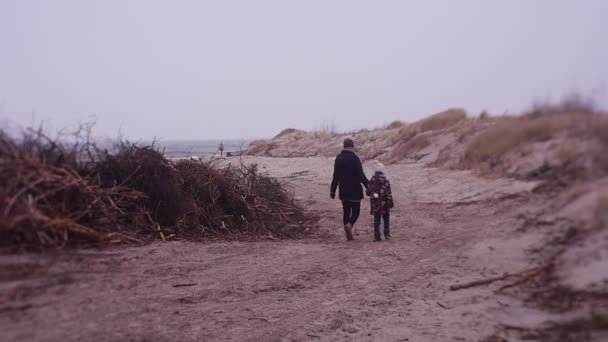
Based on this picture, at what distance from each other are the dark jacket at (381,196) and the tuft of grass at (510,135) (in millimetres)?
3427

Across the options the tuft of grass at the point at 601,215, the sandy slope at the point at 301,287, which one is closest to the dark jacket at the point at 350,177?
the sandy slope at the point at 301,287

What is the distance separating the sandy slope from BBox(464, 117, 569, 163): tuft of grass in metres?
0.29

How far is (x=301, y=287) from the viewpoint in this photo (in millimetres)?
7219

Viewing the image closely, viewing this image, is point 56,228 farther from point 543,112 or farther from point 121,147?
point 543,112

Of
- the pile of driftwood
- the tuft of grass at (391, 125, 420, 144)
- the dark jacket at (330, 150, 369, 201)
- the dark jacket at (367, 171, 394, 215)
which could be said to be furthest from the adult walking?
the tuft of grass at (391, 125, 420, 144)

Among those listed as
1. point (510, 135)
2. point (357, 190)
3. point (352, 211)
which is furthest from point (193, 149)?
point (510, 135)

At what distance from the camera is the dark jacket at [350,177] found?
9.81 m

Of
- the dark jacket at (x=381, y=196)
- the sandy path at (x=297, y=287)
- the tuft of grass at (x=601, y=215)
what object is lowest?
the sandy path at (x=297, y=287)

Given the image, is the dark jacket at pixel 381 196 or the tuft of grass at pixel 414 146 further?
the tuft of grass at pixel 414 146

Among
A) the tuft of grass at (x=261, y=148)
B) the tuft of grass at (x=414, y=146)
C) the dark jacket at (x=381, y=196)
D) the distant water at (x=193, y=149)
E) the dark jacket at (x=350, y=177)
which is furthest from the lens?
the tuft of grass at (x=261, y=148)

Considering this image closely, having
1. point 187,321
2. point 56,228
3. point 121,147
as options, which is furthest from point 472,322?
point 121,147

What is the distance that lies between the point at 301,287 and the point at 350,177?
10.1 ft

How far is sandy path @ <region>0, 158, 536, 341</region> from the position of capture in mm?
4949

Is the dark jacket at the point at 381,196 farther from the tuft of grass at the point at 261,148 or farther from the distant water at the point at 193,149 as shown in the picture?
the tuft of grass at the point at 261,148
